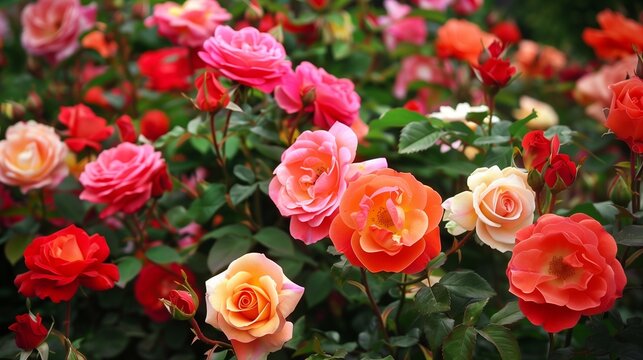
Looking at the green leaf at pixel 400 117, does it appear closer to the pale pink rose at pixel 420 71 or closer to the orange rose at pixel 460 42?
the orange rose at pixel 460 42

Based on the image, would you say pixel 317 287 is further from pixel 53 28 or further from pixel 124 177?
pixel 53 28

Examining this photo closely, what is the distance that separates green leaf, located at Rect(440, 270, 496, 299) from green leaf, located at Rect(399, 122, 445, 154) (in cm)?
17

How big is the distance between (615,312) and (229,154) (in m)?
0.59

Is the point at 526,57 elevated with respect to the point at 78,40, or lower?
lower

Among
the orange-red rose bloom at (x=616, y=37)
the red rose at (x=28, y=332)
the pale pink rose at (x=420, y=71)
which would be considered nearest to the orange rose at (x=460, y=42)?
the pale pink rose at (x=420, y=71)

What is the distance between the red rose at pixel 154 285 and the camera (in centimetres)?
110

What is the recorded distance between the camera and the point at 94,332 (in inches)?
44.7

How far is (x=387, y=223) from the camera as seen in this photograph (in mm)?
730

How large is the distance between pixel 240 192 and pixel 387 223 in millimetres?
312

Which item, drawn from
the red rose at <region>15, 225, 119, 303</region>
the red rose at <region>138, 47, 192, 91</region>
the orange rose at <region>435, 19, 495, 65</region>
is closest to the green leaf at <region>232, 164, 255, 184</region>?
the red rose at <region>15, 225, 119, 303</region>

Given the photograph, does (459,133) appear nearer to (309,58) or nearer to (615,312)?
(615,312)

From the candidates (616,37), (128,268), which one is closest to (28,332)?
(128,268)

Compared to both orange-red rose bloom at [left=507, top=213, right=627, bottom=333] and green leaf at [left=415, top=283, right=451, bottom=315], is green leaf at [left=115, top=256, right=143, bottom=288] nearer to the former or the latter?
green leaf at [left=415, top=283, right=451, bottom=315]

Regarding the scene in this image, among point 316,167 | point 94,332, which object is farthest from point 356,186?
point 94,332
